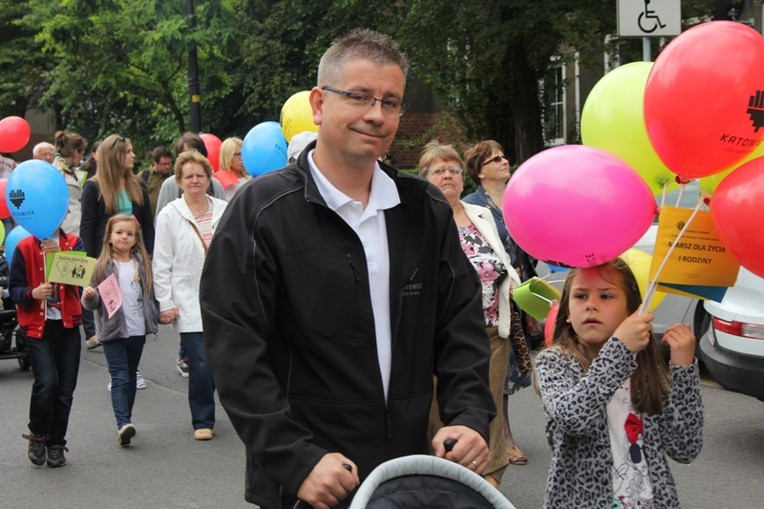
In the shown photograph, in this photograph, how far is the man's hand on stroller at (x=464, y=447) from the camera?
3.25m

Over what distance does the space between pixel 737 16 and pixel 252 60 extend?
10880 mm

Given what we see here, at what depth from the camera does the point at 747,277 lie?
8.47 m

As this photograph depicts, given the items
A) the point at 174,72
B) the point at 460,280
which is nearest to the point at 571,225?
the point at 460,280

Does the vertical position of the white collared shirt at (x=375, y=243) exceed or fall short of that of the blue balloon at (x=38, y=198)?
it exceeds it

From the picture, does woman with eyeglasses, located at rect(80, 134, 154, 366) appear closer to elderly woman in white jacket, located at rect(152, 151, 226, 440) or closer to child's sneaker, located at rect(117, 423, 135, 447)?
elderly woman in white jacket, located at rect(152, 151, 226, 440)

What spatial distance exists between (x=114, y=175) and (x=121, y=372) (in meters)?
2.49

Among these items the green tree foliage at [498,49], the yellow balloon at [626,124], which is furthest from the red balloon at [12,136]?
the yellow balloon at [626,124]

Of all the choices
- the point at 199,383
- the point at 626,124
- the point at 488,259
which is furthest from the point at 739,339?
the point at 626,124

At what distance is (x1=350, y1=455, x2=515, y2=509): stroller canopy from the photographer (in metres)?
2.98

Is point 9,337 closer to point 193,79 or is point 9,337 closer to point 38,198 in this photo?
point 38,198

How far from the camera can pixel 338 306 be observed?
330 cm

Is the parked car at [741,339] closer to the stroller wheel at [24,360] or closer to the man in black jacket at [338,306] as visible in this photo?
the man in black jacket at [338,306]

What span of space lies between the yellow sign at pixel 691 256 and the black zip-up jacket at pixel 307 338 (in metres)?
0.82

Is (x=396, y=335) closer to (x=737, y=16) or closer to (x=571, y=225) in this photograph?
(x=571, y=225)
